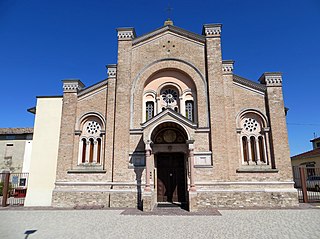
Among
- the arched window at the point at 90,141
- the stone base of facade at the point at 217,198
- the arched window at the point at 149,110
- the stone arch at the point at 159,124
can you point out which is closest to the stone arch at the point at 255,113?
the stone arch at the point at 159,124

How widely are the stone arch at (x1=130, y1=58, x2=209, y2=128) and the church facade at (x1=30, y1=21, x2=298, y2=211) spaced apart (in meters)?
0.07

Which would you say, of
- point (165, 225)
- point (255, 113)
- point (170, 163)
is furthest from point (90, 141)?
point (255, 113)

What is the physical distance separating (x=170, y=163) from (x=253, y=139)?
18.0 feet

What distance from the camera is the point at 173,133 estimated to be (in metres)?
14.3

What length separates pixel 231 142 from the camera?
13547 mm

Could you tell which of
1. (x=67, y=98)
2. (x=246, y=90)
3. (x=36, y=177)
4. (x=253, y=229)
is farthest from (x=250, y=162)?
(x=36, y=177)

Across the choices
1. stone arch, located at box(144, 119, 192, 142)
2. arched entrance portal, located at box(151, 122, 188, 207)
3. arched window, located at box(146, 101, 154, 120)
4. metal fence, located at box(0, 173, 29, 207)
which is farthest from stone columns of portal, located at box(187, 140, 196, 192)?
metal fence, located at box(0, 173, 29, 207)

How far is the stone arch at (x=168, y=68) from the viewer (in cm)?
1424

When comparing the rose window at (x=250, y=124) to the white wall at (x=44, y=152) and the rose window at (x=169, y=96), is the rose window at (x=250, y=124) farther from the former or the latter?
the white wall at (x=44, y=152)

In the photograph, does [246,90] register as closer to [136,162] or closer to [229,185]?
[229,185]

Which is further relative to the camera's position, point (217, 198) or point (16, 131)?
point (16, 131)

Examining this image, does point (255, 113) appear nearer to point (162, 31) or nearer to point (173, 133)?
point (173, 133)

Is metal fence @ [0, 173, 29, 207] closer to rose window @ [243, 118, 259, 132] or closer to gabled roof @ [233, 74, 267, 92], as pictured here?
rose window @ [243, 118, 259, 132]

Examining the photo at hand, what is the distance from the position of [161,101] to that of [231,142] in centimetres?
525
